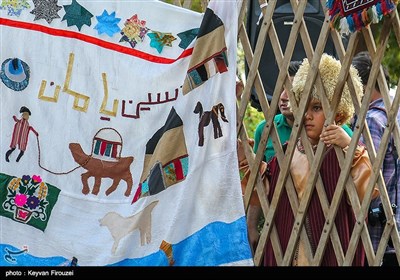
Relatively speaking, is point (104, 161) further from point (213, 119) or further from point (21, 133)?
point (213, 119)

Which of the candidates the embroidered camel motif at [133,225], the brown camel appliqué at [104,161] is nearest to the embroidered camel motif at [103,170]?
the brown camel appliqué at [104,161]

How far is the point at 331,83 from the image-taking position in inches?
195

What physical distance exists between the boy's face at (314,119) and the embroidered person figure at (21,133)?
45.6 inches

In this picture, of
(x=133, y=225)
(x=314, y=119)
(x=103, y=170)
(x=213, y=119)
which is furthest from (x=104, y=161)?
(x=314, y=119)

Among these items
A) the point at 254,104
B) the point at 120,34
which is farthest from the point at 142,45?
the point at 254,104

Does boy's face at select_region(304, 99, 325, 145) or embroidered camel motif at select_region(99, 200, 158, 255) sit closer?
embroidered camel motif at select_region(99, 200, 158, 255)

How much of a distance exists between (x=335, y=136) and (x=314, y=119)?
0.16 meters

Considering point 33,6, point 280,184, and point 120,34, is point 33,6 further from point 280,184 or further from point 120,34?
point 280,184

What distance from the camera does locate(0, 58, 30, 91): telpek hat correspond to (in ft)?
15.9

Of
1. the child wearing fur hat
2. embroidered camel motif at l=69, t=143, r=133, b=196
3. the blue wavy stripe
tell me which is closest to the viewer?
the blue wavy stripe

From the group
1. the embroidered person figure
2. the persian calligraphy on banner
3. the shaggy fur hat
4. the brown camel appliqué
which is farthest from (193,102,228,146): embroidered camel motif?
the embroidered person figure

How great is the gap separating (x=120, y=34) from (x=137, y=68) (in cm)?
16

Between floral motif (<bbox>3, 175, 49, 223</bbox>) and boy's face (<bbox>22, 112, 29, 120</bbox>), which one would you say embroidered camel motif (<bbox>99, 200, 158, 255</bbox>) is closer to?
floral motif (<bbox>3, 175, 49, 223</bbox>)

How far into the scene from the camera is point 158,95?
15.9ft
